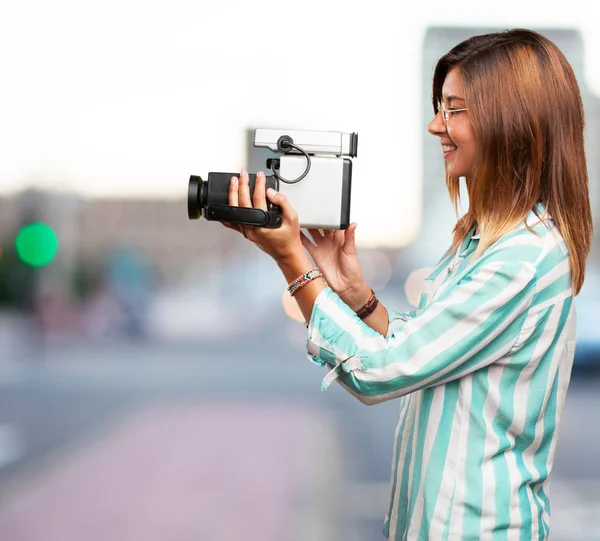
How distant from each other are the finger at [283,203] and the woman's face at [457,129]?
9.3 inches

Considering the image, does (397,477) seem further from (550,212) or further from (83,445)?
(83,445)

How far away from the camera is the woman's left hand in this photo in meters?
1.04

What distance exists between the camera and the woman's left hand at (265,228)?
3.43 feet

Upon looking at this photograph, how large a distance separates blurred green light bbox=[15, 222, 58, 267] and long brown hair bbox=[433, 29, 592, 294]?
1289 centimetres

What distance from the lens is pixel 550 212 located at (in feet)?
3.34

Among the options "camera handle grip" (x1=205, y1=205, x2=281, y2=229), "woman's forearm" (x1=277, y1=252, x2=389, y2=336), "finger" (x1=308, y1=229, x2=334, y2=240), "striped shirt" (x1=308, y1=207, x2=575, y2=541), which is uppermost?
"camera handle grip" (x1=205, y1=205, x2=281, y2=229)

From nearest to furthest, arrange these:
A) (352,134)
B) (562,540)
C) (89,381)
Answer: (352,134) < (562,540) < (89,381)

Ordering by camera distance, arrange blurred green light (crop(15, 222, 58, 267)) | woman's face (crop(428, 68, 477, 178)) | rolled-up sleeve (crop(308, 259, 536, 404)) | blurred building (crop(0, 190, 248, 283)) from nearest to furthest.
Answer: rolled-up sleeve (crop(308, 259, 536, 404))
woman's face (crop(428, 68, 477, 178))
blurred green light (crop(15, 222, 58, 267))
blurred building (crop(0, 190, 248, 283))

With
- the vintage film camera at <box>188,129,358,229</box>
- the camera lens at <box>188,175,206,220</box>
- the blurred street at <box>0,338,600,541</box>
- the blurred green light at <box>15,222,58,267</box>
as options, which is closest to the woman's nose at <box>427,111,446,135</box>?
the vintage film camera at <box>188,129,358,229</box>

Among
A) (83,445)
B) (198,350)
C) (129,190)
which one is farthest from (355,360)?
(129,190)

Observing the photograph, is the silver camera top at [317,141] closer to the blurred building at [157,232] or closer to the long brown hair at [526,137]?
the long brown hair at [526,137]

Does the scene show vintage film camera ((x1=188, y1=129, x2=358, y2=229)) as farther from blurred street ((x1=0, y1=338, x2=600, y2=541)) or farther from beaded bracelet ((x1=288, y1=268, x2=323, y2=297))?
blurred street ((x1=0, y1=338, x2=600, y2=541))

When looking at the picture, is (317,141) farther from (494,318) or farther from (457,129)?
(494,318)

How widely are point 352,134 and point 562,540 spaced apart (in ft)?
8.12
